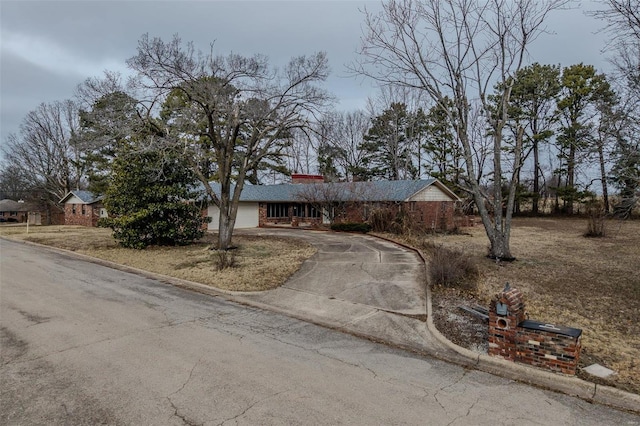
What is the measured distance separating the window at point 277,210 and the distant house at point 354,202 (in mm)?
84

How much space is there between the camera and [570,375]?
4.84 meters

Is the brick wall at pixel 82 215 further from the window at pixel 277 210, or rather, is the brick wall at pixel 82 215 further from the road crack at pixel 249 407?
the road crack at pixel 249 407

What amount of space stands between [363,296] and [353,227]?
1471 centimetres

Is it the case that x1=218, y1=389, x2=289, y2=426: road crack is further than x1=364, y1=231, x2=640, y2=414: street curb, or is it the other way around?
x1=364, y1=231, x2=640, y2=414: street curb

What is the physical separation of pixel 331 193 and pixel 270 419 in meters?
23.7

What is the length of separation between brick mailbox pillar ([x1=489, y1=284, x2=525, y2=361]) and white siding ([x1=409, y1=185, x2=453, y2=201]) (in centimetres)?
2135

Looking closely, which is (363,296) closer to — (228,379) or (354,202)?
(228,379)

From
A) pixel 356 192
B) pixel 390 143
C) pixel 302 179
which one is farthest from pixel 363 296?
pixel 390 143

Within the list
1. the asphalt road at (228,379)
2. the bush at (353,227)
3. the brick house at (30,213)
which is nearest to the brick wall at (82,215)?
the brick house at (30,213)

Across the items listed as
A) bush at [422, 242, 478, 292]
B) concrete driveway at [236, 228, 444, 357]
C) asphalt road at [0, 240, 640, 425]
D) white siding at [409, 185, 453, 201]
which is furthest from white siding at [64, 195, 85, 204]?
bush at [422, 242, 478, 292]

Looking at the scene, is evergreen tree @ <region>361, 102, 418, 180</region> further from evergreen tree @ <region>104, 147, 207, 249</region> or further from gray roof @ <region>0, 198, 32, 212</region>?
gray roof @ <region>0, 198, 32, 212</region>

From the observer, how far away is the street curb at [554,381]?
4.32 metres

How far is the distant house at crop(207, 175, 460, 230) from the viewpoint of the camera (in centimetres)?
2653

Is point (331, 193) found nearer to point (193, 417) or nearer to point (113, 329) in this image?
point (113, 329)
